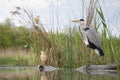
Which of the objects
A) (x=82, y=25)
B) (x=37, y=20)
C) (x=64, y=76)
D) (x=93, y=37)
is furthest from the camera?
(x=37, y=20)

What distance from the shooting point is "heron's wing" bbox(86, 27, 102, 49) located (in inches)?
404

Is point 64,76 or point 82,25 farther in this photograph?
point 82,25

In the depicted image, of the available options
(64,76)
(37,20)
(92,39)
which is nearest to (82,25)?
(92,39)

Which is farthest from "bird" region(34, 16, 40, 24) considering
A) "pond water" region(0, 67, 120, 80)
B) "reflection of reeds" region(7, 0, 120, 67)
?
"pond water" region(0, 67, 120, 80)

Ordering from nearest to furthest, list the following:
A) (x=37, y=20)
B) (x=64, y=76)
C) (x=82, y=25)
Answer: (x=64, y=76), (x=82, y=25), (x=37, y=20)

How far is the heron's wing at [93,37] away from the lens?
10258 mm

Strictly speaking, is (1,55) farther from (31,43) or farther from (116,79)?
(116,79)

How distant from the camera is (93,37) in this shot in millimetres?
10328

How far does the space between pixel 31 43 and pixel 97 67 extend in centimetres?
276

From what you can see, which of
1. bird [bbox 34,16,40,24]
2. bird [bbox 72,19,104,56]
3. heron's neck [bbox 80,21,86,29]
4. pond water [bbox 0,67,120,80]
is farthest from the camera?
bird [bbox 34,16,40,24]

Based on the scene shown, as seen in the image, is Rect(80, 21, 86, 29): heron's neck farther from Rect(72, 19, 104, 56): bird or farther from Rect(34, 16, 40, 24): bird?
Rect(34, 16, 40, 24): bird

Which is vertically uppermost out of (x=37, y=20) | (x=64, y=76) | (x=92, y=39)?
(x=37, y=20)

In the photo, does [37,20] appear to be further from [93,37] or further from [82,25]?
[93,37]

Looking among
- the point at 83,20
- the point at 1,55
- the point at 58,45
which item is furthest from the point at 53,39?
the point at 1,55
